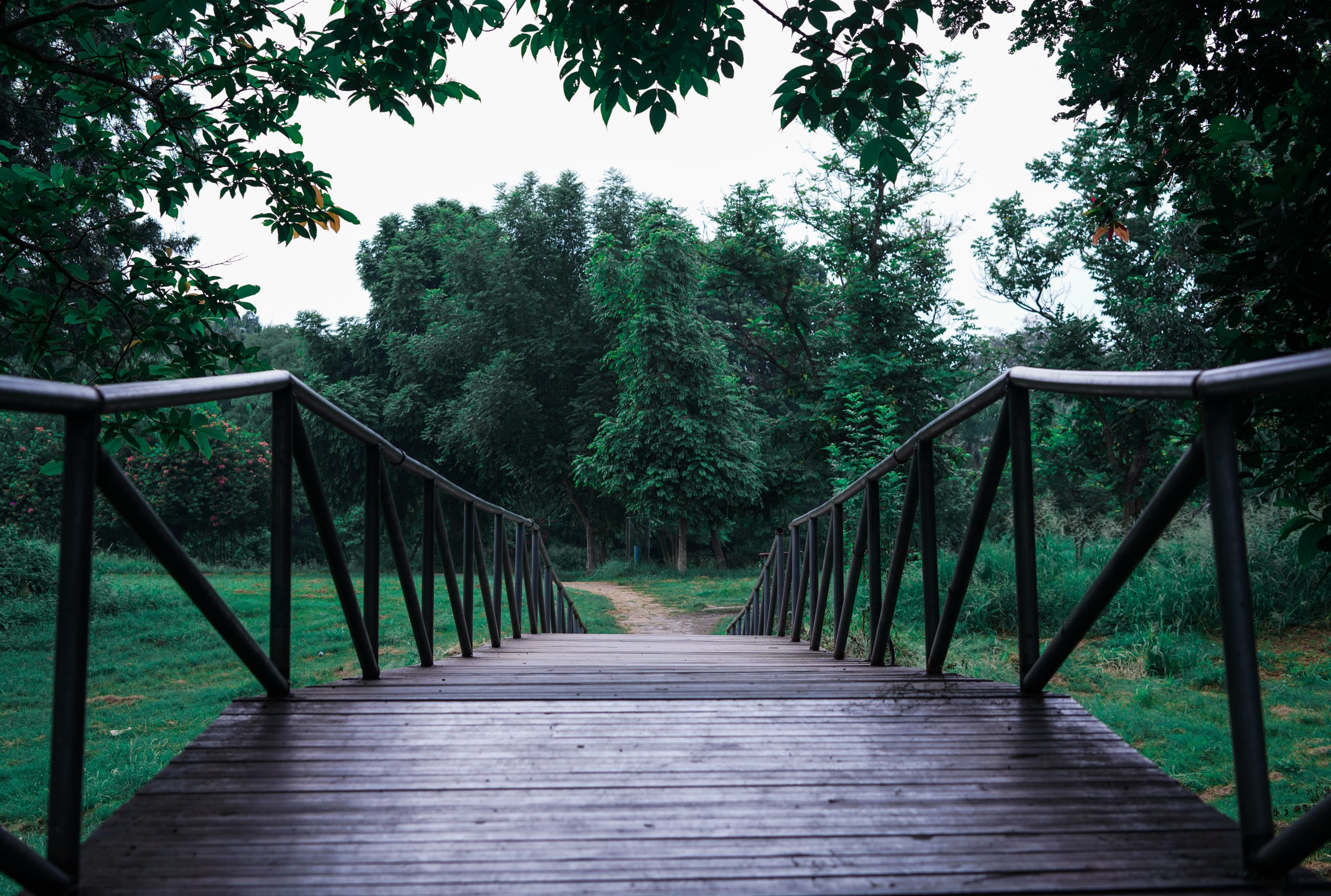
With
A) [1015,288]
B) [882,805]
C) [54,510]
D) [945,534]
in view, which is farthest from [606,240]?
[882,805]

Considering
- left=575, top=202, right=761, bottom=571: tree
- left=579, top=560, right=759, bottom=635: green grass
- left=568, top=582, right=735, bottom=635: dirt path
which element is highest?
left=575, top=202, right=761, bottom=571: tree

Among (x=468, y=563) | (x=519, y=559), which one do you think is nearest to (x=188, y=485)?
(x=519, y=559)

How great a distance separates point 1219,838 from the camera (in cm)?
166

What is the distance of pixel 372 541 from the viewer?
3439 mm

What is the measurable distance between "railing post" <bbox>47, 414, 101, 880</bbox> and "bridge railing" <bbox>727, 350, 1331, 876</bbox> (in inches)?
81.3

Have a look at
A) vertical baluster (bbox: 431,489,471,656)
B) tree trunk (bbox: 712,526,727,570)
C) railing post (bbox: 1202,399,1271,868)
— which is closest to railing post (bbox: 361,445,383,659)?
vertical baluster (bbox: 431,489,471,656)

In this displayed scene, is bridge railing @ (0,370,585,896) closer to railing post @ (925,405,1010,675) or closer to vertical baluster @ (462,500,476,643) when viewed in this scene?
vertical baluster @ (462,500,476,643)

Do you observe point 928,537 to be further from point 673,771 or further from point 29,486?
point 29,486

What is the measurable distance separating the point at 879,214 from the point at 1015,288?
365 centimetres

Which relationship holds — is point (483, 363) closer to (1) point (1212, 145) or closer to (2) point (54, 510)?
(2) point (54, 510)

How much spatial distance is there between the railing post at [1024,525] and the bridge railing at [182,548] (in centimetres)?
215

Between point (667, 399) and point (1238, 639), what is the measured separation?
20.9 m

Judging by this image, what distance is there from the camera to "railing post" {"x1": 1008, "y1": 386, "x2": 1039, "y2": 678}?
8.71ft

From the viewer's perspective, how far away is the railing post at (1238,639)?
1553mm
